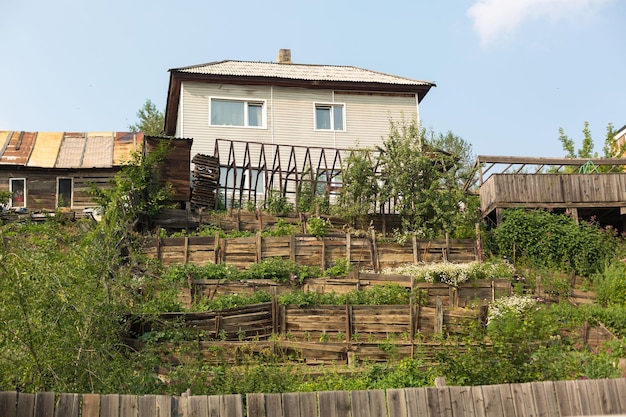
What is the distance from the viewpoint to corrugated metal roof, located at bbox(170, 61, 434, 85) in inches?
1232

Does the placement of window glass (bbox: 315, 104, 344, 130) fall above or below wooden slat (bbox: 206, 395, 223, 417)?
above

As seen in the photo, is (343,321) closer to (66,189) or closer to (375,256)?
(375,256)

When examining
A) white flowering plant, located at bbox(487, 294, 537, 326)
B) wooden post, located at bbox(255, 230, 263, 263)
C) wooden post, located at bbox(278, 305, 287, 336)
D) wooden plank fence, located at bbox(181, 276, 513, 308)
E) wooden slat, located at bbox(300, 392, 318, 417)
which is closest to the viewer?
→ wooden slat, located at bbox(300, 392, 318, 417)

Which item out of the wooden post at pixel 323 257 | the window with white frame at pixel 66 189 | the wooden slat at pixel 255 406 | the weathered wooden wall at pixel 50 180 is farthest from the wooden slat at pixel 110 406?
the window with white frame at pixel 66 189

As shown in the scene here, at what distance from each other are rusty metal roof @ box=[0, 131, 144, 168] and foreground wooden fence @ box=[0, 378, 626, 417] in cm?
2254

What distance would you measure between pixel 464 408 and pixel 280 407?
1.92 meters

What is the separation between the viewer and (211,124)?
100ft

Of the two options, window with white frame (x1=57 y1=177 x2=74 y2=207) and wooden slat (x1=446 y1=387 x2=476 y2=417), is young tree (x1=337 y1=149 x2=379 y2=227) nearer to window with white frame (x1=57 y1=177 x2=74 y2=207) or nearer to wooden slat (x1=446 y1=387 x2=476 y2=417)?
window with white frame (x1=57 y1=177 x2=74 y2=207)

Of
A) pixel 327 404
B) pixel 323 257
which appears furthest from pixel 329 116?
pixel 327 404

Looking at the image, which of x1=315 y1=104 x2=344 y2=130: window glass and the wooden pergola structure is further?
x1=315 y1=104 x2=344 y2=130: window glass

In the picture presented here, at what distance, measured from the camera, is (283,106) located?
31516mm

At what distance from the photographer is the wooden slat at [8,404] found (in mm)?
7836

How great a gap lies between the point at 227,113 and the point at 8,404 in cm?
2369

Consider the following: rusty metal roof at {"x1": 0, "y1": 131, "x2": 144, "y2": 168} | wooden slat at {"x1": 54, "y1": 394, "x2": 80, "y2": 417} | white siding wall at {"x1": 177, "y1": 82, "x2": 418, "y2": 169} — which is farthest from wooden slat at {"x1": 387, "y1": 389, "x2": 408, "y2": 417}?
rusty metal roof at {"x1": 0, "y1": 131, "x2": 144, "y2": 168}
